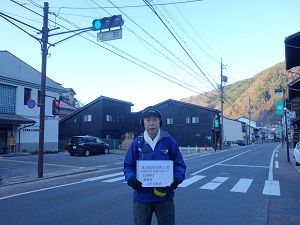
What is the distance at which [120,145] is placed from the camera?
47.0 m

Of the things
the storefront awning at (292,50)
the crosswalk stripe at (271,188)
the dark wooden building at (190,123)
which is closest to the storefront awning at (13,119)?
the storefront awning at (292,50)

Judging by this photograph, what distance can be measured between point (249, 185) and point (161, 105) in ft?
174

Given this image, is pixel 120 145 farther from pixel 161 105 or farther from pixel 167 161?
pixel 167 161

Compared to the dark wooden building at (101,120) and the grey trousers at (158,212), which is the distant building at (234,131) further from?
the grey trousers at (158,212)

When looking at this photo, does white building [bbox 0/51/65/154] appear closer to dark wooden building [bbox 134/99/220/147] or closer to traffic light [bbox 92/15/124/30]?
traffic light [bbox 92/15/124/30]

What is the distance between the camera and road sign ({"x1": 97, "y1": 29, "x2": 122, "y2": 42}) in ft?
48.1

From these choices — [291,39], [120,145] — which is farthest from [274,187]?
[120,145]

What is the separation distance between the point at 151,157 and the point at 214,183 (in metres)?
10.3

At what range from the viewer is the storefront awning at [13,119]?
2930cm

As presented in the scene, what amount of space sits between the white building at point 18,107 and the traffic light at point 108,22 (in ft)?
56.3

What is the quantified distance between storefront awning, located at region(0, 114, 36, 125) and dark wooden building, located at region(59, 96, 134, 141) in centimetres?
2105

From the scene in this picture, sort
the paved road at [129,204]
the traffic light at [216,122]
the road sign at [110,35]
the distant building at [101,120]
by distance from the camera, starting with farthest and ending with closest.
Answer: the traffic light at [216,122], the distant building at [101,120], the road sign at [110,35], the paved road at [129,204]

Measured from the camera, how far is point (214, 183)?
14.2 metres

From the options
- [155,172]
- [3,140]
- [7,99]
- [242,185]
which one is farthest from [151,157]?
[7,99]
